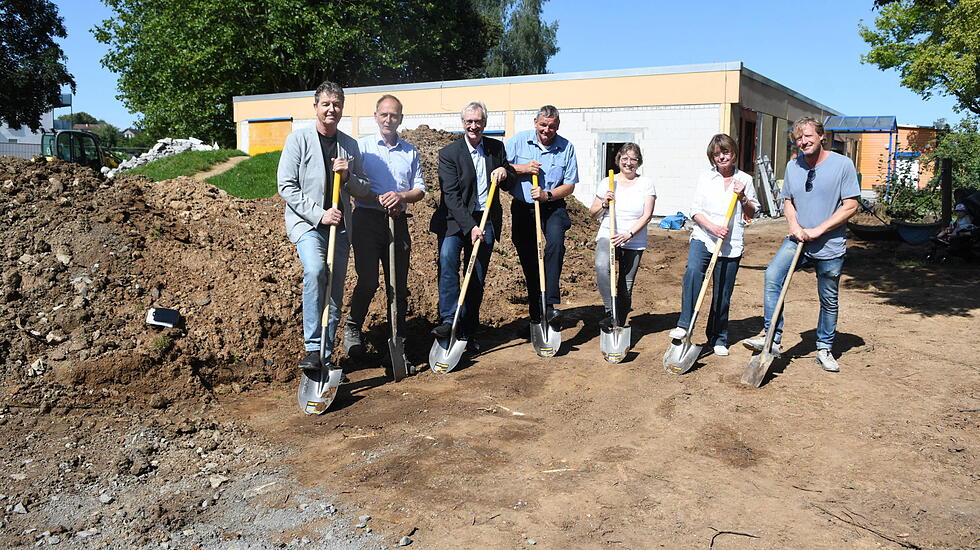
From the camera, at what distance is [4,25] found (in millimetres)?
32906

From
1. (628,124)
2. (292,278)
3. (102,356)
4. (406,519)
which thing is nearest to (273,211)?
(292,278)

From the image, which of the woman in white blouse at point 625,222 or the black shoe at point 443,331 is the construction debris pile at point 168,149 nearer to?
the black shoe at point 443,331

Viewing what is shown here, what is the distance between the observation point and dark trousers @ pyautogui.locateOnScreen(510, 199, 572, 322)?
19.2 feet

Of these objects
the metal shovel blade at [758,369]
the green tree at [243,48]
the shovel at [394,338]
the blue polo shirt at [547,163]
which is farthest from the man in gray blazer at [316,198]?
the green tree at [243,48]

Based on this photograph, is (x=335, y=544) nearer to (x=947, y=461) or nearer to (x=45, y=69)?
(x=947, y=461)

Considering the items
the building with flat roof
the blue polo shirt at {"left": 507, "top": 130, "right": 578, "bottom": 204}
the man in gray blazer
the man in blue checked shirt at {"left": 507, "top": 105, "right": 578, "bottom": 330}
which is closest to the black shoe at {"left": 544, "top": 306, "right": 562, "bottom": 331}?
the man in blue checked shirt at {"left": 507, "top": 105, "right": 578, "bottom": 330}

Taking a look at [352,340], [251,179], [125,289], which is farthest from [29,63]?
[352,340]

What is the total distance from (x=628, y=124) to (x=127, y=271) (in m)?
13.7

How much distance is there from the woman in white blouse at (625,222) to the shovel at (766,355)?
1139 millimetres

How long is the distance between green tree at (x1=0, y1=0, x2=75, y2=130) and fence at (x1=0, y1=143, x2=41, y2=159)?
426cm

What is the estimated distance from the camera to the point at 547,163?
19.2ft

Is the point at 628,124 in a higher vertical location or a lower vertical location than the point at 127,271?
higher

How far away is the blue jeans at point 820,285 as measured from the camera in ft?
17.2

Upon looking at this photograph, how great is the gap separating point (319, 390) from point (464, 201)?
1836 millimetres
